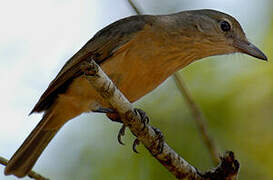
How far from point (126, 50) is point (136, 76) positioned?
0.87 ft

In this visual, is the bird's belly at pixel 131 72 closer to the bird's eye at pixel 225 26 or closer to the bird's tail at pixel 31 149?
the bird's tail at pixel 31 149

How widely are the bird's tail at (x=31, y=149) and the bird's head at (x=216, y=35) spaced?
1527mm

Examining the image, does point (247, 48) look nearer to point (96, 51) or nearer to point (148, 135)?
point (96, 51)

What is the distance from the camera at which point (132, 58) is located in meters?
5.28

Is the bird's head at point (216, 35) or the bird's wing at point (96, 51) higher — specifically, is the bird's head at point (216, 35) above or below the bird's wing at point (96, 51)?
below

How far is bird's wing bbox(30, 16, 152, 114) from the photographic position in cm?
538

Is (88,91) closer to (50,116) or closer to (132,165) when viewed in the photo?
(50,116)

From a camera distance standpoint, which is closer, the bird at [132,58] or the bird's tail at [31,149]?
the bird at [132,58]

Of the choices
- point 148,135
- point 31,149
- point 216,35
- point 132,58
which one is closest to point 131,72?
point 132,58

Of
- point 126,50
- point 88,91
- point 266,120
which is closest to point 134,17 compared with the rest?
point 126,50

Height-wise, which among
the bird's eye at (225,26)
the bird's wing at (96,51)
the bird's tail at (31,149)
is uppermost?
the bird's wing at (96,51)

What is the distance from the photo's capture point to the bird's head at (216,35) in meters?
5.64

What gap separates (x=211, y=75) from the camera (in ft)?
21.5

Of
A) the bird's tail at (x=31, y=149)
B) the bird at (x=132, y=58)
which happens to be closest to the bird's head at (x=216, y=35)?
the bird at (x=132, y=58)
